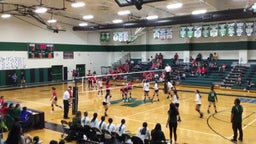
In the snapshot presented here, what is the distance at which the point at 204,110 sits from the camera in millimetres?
17859

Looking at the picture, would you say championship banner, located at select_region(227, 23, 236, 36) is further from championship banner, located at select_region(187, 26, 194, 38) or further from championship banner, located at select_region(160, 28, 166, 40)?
championship banner, located at select_region(160, 28, 166, 40)

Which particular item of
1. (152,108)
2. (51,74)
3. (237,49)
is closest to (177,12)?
(237,49)

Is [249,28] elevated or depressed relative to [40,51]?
elevated

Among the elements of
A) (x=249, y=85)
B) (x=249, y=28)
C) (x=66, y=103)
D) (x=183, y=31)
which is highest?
(x=183, y=31)

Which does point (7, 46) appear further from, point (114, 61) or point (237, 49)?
point (237, 49)

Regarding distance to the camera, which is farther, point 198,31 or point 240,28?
point 198,31

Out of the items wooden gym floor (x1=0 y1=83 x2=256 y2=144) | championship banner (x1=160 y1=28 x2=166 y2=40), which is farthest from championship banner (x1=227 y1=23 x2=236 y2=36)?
championship banner (x1=160 y1=28 x2=166 y2=40)

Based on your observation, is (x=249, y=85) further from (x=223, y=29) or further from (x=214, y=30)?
(x=214, y=30)

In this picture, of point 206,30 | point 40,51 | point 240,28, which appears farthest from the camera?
point 40,51

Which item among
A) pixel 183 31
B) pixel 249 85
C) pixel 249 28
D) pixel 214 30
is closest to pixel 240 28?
pixel 249 28

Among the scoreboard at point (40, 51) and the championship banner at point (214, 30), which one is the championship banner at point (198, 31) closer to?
the championship banner at point (214, 30)

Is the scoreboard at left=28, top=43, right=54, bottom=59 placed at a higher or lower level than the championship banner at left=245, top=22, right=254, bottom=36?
lower

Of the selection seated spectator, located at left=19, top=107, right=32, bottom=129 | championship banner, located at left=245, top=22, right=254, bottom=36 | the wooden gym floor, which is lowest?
the wooden gym floor

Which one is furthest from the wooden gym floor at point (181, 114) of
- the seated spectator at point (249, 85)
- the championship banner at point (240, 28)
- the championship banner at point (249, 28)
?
the championship banner at point (240, 28)
